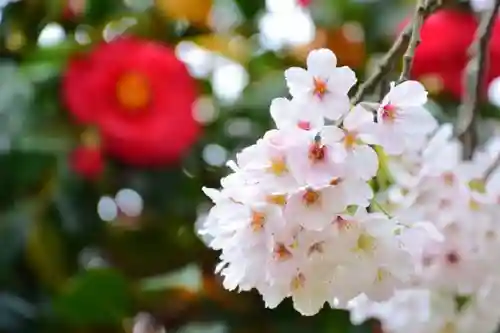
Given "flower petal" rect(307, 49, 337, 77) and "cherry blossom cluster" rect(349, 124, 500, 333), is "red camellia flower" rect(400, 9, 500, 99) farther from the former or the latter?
"flower petal" rect(307, 49, 337, 77)

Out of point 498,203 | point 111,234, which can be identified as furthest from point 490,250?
point 111,234

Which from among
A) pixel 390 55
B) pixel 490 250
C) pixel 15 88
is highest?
pixel 390 55

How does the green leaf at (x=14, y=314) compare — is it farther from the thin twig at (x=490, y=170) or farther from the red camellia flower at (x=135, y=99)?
the thin twig at (x=490, y=170)

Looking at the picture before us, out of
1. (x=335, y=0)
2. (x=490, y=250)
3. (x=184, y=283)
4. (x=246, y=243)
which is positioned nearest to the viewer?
(x=246, y=243)

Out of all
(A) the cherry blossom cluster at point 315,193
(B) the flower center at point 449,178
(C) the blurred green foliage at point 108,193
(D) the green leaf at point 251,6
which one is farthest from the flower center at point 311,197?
(D) the green leaf at point 251,6

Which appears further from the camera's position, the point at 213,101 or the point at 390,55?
the point at 213,101

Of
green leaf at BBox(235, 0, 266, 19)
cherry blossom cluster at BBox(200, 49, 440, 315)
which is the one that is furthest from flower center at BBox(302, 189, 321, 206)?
green leaf at BBox(235, 0, 266, 19)

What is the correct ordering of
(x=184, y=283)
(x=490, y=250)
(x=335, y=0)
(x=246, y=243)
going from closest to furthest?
(x=246, y=243), (x=490, y=250), (x=184, y=283), (x=335, y=0)

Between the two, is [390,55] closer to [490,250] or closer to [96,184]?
[490,250]
